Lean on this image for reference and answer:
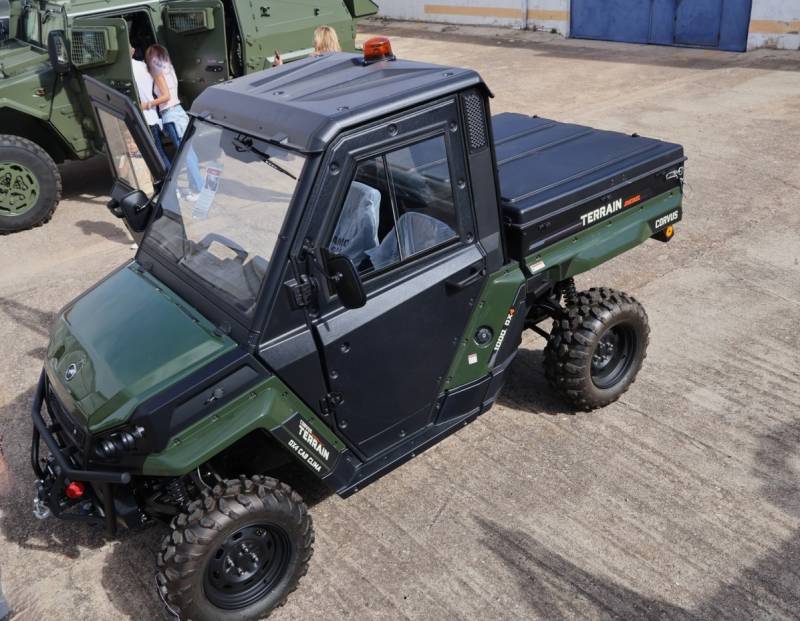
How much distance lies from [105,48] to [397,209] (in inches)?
221

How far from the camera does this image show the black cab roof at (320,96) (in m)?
3.41

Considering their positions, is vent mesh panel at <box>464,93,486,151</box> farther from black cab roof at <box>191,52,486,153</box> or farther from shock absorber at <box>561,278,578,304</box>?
shock absorber at <box>561,278,578,304</box>

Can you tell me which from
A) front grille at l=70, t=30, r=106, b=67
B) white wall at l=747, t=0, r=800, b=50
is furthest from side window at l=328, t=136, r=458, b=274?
white wall at l=747, t=0, r=800, b=50

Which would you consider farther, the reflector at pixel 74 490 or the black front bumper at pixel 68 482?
the reflector at pixel 74 490

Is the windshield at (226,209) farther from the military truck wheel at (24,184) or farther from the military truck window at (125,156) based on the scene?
the military truck wheel at (24,184)

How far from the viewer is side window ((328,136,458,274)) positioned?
3.53 metres

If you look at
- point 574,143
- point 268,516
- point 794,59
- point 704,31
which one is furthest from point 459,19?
point 268,516

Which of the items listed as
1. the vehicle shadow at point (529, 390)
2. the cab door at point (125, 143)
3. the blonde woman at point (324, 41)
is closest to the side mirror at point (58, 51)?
the blonde woman at point (324, 41)

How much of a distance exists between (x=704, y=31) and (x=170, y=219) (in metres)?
12.5

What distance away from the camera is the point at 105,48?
313 inches

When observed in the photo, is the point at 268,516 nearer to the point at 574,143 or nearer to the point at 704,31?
the point at 574,143

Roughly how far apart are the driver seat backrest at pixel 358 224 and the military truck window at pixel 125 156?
170cm

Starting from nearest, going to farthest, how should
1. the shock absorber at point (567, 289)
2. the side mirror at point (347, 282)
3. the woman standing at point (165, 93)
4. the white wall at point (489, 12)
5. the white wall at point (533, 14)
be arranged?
the side mirror at point (347, 282), the shock absorber at point (567, 289), the woman standing at point (165, 93), the white wall at point (533, 14), the white wall at point (489, 12)

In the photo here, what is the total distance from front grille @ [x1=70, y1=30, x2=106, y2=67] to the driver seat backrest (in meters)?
5.56
